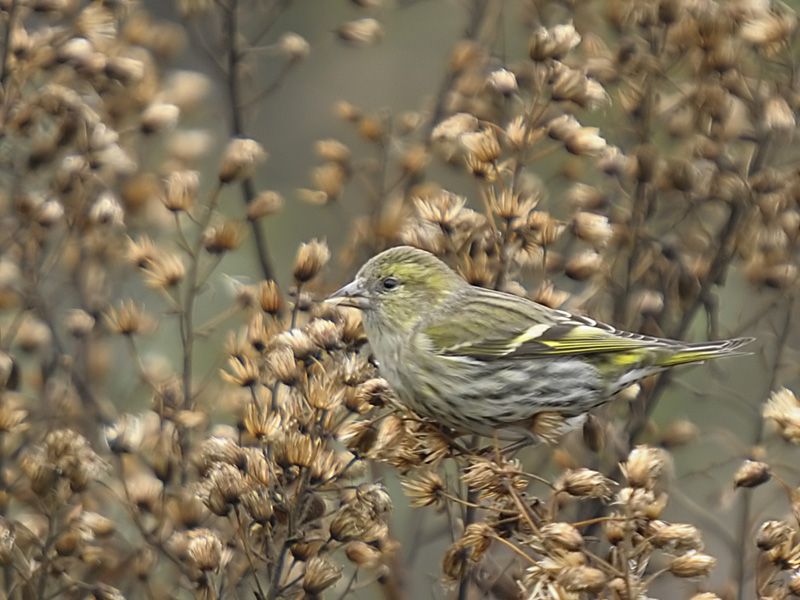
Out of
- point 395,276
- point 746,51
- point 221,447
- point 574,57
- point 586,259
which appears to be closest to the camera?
point 221,447

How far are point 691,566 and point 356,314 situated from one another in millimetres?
1261

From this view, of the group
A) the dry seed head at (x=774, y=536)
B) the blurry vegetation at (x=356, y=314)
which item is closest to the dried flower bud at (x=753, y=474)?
the blurry vegetation at (x=356, y=314)

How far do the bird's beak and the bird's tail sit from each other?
0.95 m

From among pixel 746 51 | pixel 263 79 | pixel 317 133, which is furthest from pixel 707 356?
pixel 263 79

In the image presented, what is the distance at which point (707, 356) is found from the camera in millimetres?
4414

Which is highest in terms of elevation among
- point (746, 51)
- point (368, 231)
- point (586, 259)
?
point (746, 51)

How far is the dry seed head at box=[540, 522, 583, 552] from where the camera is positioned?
3.05 m

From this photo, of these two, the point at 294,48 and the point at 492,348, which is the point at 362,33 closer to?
the point at 294,48

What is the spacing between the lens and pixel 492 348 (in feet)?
15.1

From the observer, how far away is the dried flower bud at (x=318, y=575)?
11.3 feet

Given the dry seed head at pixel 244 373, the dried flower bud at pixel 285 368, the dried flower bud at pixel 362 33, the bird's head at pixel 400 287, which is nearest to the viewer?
the dried flower bud at pixel 285 368

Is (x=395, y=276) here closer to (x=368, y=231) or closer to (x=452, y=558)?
(x=368, y=231)

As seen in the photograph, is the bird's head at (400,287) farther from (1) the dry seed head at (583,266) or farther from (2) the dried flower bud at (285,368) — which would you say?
(2) the dried flower bud at (285,368)

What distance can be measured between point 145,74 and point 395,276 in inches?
49.5
